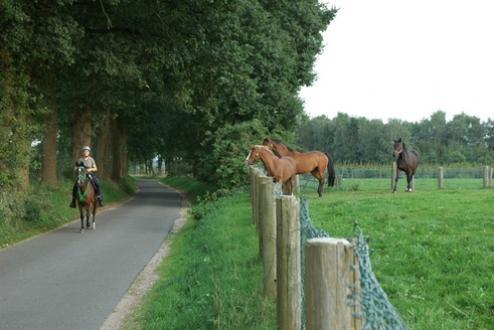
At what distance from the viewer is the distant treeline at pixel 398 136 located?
367ft

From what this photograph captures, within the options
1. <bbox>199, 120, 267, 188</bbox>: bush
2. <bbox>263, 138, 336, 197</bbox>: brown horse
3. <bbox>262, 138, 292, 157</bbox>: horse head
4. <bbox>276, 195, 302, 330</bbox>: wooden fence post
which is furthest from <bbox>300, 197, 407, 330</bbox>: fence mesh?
<bbox>199, 120, 267, 188</bbox>: bush

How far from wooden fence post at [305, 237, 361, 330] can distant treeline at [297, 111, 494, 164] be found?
100098 mm

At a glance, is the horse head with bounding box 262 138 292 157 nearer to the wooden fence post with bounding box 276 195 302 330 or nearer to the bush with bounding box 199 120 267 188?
the bush with bounding box 199 120 267 188

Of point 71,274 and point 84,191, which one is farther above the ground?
point 84,191

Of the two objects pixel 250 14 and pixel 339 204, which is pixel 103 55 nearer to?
pixel 250 14

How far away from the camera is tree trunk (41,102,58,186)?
88.1ft

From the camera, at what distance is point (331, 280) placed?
3066mm

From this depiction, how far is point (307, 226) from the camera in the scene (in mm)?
6227

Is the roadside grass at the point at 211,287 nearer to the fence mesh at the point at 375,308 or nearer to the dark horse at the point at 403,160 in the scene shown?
the fence mesh at the point at 375,308

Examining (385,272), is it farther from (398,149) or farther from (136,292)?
(398,149)

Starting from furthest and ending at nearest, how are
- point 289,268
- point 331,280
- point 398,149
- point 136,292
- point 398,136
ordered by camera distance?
point 398,136
point 398,149
point 136,292
point 289,268
point 331,280

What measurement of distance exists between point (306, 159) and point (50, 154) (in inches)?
451

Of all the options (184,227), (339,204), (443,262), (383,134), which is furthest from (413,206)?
(383,134)

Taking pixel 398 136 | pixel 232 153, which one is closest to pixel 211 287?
pixel 232 153
